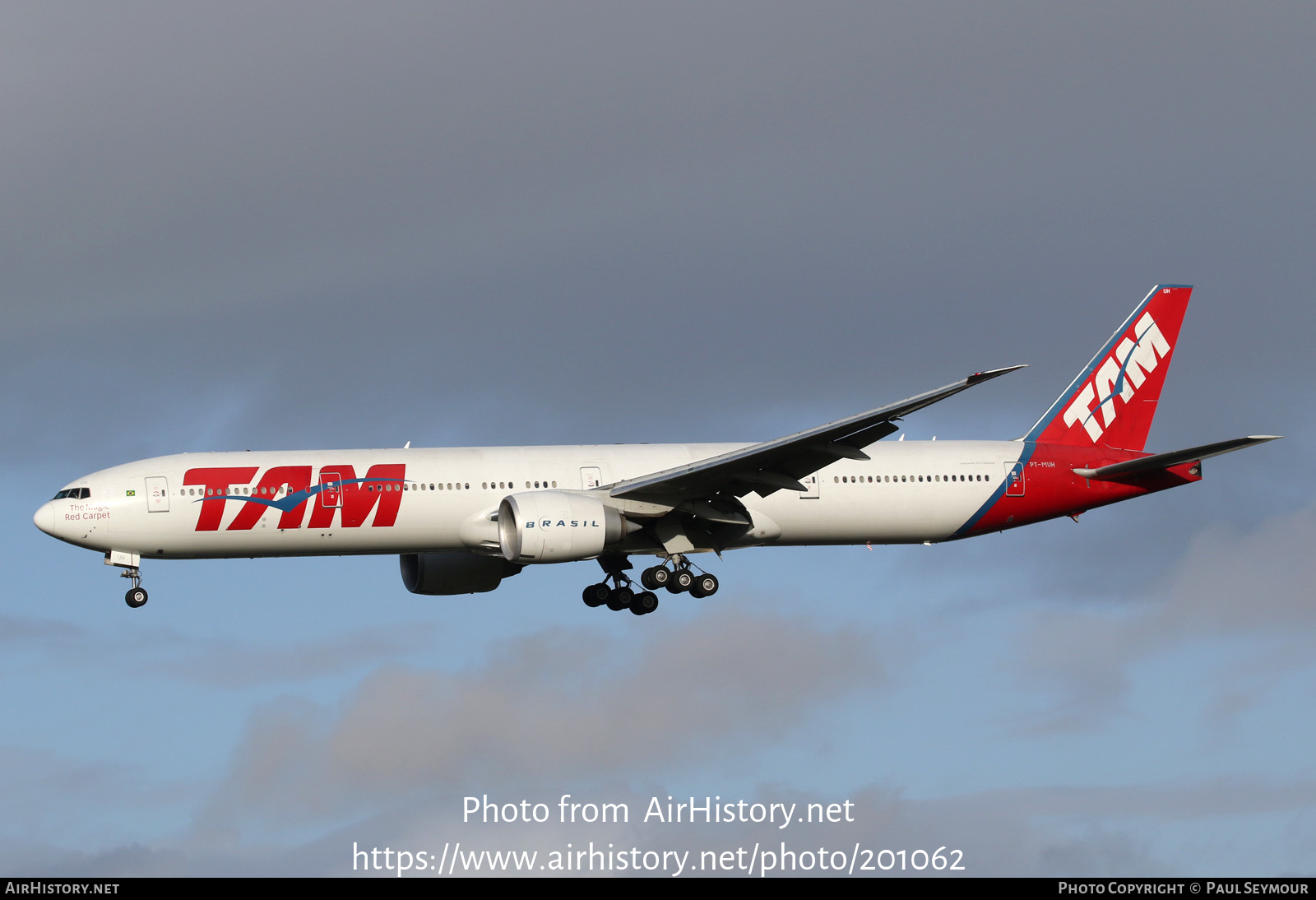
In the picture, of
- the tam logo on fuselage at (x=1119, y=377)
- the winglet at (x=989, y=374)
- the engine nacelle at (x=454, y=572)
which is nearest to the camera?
the winglet at (x=989, y=374)

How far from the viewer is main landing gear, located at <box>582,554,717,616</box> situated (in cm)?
4097

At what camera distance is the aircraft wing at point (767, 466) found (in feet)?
118

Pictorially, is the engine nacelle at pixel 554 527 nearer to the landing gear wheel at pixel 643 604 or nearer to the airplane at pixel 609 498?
the airplane at pixel 609 498

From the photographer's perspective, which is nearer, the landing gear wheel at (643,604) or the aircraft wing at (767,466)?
the aircraft wing at (767,466)

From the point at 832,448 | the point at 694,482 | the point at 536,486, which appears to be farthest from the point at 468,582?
the point at 832,448

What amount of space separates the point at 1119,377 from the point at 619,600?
16457 millimetres

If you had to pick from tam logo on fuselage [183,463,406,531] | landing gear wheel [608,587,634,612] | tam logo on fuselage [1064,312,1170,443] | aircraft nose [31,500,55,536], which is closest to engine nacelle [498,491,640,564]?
tam logo on fuselage [183,463,406,531]

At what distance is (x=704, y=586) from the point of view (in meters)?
41.1

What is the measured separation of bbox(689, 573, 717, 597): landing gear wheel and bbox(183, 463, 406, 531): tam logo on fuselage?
26.7ft

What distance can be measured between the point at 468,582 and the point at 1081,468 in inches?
693

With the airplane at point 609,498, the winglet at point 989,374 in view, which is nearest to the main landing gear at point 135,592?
the airplane at point 609,498

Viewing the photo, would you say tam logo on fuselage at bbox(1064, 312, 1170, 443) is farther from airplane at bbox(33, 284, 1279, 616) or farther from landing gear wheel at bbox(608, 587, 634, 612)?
landing gear wheel at bbox(608, 587, 634, 612)

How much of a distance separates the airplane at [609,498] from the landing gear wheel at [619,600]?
0.15 feet

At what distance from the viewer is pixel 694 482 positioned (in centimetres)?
3794
